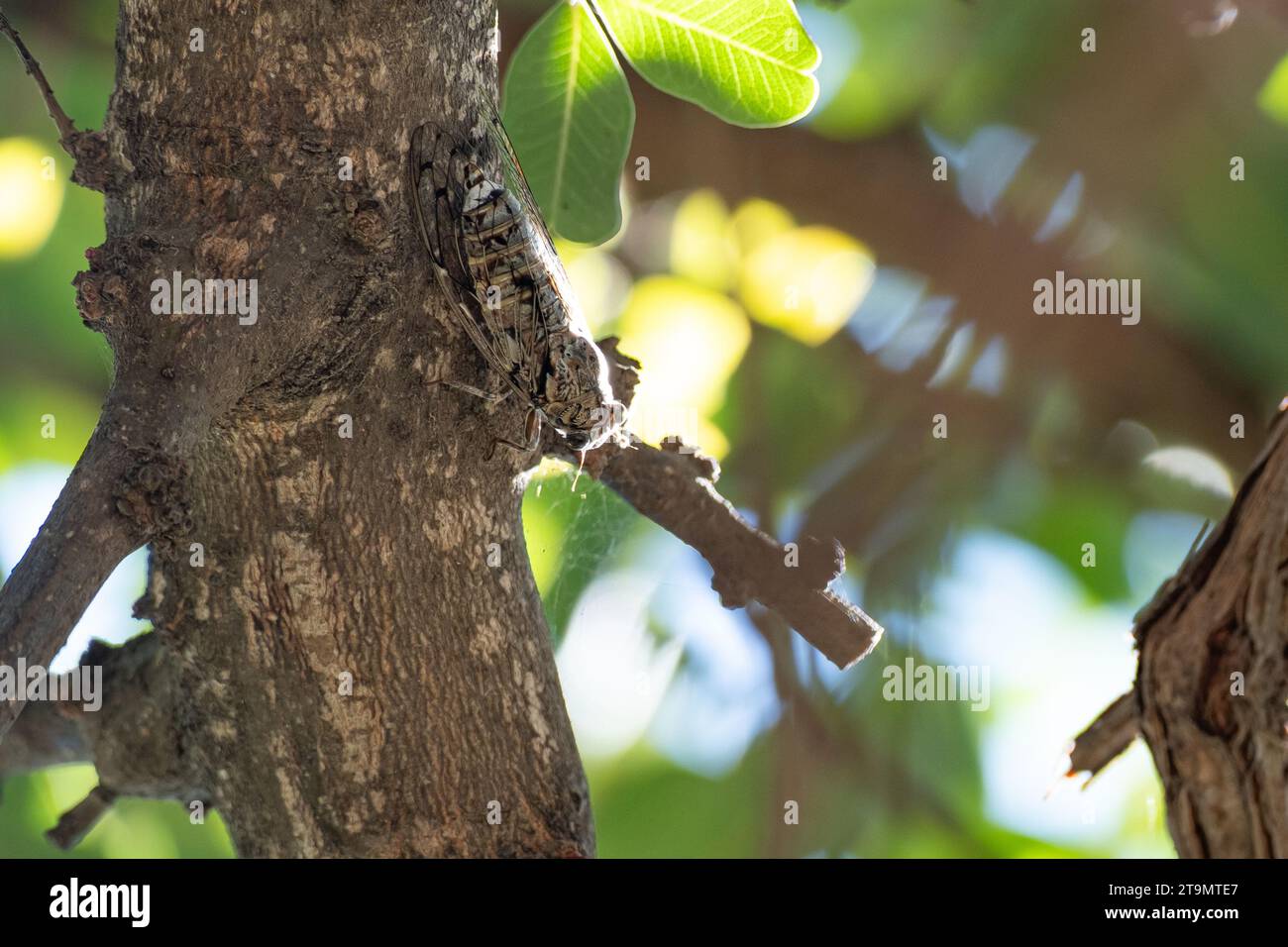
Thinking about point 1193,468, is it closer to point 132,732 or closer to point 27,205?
point 132,732

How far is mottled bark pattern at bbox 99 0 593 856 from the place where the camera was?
85 cm

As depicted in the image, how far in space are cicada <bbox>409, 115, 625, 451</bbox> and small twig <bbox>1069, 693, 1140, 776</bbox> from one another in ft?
1.75

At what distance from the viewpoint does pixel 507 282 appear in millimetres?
997

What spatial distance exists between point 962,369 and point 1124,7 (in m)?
0.76

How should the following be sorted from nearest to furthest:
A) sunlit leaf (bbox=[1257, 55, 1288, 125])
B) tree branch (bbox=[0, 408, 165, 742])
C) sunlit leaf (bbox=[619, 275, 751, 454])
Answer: tree branch (bbox=[0, 408, 165, 742])
sunlit leaf (bbox=[1257, 55, 1288, 125])
sunlit leaf (bbox=[619, 275, 751, 454])

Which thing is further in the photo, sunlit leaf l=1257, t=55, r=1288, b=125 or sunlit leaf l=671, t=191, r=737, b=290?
sunlit leaf l=671, t=191, r=737, b=290

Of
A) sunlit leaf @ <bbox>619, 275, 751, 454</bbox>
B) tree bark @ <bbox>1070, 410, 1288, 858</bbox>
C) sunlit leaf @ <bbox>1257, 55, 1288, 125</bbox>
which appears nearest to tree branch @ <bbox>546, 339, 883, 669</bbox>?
tree bark @ <bbox>1070, 410, 1288, 858</bbox>

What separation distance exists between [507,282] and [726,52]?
12.6 inches

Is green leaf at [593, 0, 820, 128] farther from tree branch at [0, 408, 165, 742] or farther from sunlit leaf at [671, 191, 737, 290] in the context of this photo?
sunlit leaf at [671, 191, 737, 290]

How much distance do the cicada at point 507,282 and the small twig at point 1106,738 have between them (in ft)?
1.75

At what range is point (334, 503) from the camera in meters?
0.94

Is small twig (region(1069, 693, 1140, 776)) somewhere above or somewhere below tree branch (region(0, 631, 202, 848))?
below

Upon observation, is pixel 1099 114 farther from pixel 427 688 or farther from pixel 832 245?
pixel 427 688

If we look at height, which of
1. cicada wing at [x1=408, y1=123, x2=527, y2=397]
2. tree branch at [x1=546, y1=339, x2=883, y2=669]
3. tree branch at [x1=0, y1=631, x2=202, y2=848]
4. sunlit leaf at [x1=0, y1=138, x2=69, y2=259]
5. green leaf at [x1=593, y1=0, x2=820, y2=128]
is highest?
sunlit leaf at [x1=0, y1=138, x2=69, y2=259]
